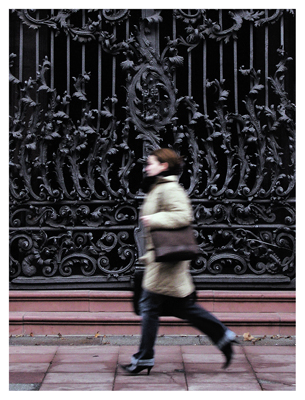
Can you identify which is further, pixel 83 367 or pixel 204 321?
pixel 83 367

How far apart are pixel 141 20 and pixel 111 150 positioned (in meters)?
1.46

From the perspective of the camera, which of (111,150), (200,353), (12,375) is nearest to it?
(12,375)

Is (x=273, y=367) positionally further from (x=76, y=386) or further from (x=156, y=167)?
(x=156, y=167)

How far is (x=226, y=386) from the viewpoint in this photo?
190 inches

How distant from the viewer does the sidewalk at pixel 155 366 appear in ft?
16.0

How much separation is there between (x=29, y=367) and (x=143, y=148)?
2.64m

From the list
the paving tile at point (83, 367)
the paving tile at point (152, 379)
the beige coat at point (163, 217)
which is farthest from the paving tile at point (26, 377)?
the beige coat at point (163, 217)

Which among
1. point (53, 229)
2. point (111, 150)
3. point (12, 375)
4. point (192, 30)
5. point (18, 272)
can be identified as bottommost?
point (12, 375)

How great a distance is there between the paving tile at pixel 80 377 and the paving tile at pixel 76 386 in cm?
5

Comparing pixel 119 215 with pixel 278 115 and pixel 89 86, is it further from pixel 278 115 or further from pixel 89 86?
pixel 278 115

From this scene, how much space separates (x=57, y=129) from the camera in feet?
22.6

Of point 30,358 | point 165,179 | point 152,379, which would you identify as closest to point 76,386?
point 152,379

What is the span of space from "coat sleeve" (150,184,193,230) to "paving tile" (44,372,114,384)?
1281 mm

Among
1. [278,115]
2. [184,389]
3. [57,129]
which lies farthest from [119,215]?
[184,389]
